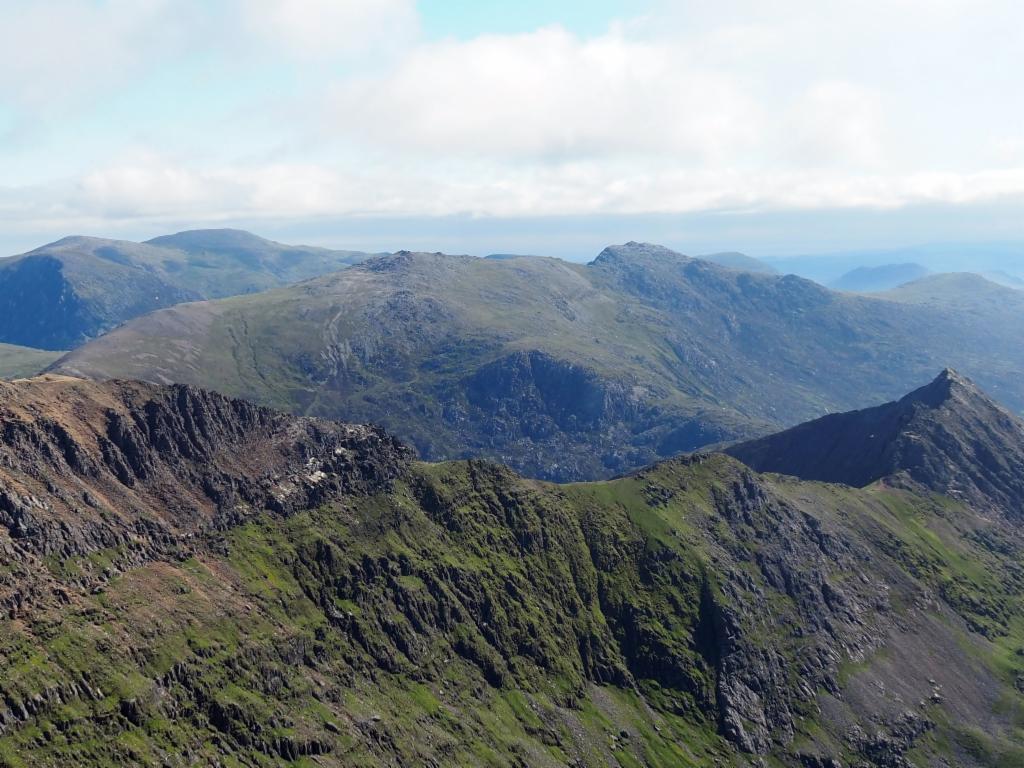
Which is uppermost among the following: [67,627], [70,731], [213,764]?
[67,627]

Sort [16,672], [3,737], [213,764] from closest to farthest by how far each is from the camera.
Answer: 1. [3,737]
2. [16,672]
3. [213,764]

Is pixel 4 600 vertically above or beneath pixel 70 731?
above

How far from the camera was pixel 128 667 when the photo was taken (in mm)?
199875

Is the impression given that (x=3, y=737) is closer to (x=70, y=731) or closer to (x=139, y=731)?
(x=70, y=731)

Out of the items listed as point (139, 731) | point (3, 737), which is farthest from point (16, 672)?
point (139, 731)

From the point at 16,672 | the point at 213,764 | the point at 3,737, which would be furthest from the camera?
the point at 213,764

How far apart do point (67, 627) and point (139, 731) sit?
96.2 ft

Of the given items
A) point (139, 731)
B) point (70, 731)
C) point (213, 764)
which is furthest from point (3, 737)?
point (213, 764)

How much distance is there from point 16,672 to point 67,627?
18963mm

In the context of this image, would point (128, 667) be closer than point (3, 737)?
No

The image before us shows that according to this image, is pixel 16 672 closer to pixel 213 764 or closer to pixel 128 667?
pixel 128 667

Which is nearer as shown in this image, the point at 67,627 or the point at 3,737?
the point at 3,737

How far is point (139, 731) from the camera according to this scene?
190m

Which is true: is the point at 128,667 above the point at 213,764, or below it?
above
